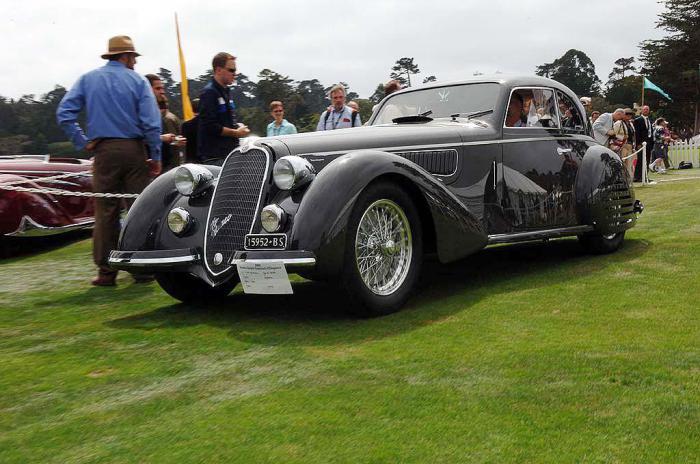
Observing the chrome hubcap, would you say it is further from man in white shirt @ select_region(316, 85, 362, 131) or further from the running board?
man in white shirt @ select_region(316, 85, 362, 131)

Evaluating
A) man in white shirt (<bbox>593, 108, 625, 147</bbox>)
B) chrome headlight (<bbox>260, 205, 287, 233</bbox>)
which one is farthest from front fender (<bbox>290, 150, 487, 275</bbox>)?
man in white shirt (<bbox>593, 108, 625, 147</bbox>)

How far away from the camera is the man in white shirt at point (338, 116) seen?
976 cm

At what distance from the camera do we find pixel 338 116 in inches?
386

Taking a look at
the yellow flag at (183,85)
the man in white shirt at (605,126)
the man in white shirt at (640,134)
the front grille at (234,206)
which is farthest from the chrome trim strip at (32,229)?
the man in white shirt at (640,134)

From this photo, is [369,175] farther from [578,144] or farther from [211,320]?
[578,144]

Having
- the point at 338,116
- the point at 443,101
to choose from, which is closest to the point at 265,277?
the point at 443,101

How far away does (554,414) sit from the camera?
9.62 feet

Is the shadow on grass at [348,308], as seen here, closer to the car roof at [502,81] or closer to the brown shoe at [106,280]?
the brown shoe at [106,280]

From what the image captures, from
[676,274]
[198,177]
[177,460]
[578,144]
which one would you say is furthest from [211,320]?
[578,144]

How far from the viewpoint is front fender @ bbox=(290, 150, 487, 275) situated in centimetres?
455

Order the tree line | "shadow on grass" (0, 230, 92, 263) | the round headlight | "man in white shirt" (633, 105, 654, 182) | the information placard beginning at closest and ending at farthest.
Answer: the information placard
the round headlight
"shadow on grass" (0, 230, 92, 263)
"man in white shirt" (633, 105, 654, 182)
the tree line

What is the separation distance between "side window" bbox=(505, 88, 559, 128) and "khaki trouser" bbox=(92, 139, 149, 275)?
3.23m

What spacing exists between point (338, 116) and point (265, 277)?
5581 mm

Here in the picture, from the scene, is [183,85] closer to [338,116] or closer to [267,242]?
[338,116]
